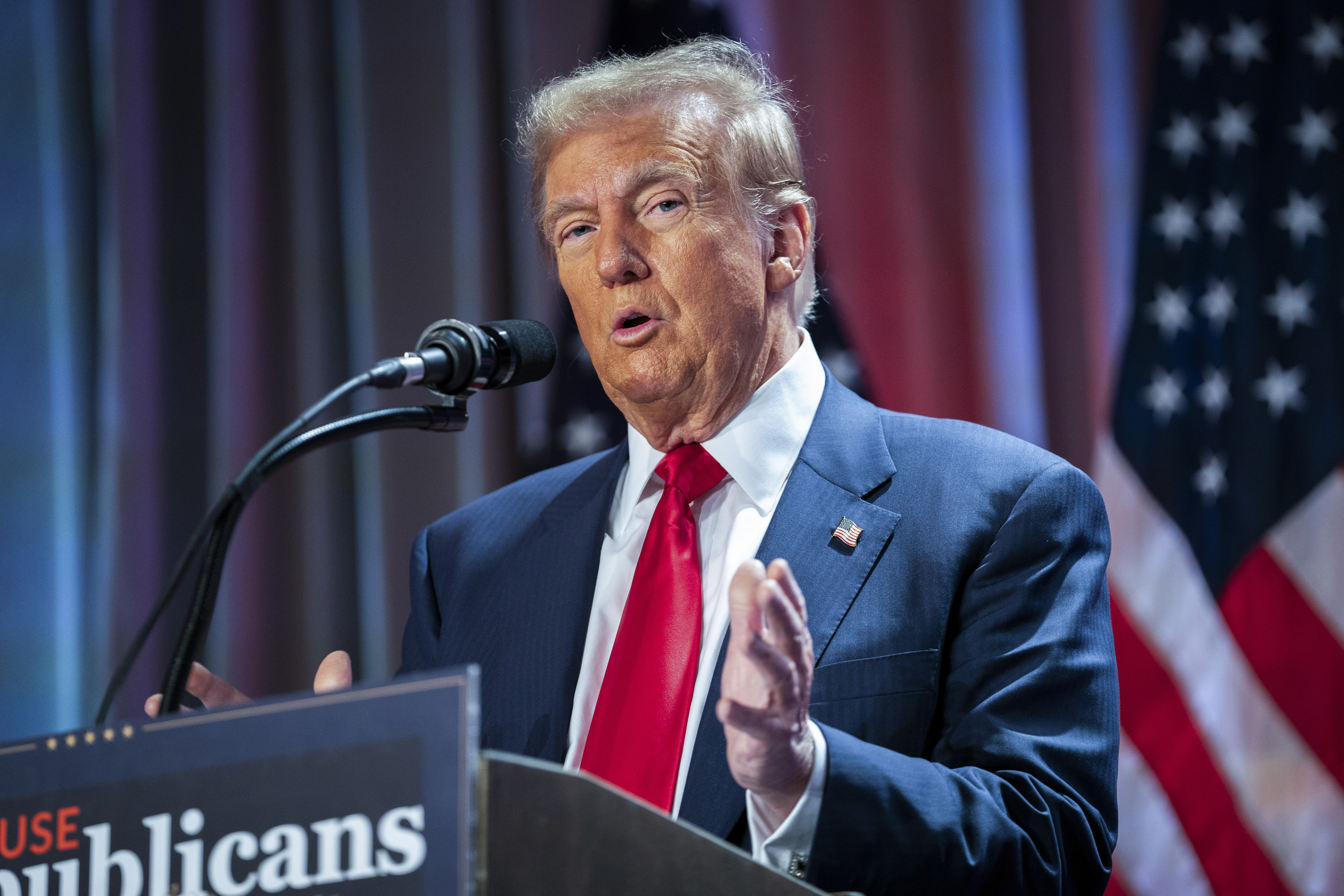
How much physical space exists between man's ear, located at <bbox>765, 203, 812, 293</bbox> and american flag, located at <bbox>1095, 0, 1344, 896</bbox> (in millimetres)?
1306

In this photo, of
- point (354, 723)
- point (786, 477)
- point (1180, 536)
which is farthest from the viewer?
point (1180, 536)

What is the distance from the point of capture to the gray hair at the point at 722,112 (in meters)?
1.84

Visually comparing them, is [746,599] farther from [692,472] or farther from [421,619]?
[421,619]

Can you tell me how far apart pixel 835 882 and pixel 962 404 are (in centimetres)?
208

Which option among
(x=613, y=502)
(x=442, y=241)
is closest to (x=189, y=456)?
(x=442, y=241)

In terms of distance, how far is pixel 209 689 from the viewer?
54.6 inches

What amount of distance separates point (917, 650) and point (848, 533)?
18cm

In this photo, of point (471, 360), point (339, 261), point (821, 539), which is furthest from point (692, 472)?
point (339, 261)

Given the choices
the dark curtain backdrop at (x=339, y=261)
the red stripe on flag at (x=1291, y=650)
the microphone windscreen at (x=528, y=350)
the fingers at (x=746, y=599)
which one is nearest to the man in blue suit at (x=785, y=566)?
the fingers at (x=746, y=599)

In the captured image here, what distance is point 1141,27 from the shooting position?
3.14m

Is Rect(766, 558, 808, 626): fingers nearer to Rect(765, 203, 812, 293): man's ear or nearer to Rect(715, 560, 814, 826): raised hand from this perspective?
Rect(715, 560, 814, 826): raised hand

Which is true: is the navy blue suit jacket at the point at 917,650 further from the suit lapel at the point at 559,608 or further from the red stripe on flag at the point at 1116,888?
the red stripe on flag at the point at 1116,888

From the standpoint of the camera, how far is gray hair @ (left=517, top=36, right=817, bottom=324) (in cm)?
184

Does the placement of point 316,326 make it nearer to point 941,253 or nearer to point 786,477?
point 941,253
